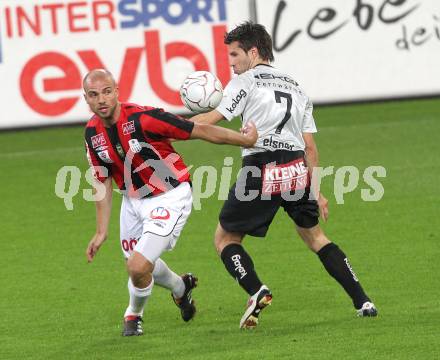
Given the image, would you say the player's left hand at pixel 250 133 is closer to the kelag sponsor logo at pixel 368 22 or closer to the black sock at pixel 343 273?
the black sock at pixel 343 273

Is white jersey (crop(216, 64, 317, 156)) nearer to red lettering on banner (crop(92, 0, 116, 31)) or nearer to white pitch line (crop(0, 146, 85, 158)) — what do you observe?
white pitch line (crop(0, 146, 85, 158))

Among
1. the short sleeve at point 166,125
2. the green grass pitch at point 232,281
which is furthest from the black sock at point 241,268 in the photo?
the short sleeve at point 166,125

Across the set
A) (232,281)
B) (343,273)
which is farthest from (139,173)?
(232,281)

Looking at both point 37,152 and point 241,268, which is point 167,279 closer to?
point 241,268

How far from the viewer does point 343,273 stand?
9.38 m

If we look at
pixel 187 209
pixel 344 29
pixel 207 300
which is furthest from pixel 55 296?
pixel 344 29

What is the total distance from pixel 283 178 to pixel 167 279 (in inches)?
47.1

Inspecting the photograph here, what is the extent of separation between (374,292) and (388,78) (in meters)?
10.4

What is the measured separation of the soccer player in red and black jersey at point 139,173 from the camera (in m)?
8.94

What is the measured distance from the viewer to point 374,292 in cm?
1027

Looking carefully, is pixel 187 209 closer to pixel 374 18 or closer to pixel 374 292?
pixel 374 292

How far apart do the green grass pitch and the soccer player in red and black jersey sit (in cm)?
61

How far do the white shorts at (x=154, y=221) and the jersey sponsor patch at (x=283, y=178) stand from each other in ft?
1.91

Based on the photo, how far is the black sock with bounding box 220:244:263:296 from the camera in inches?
363
